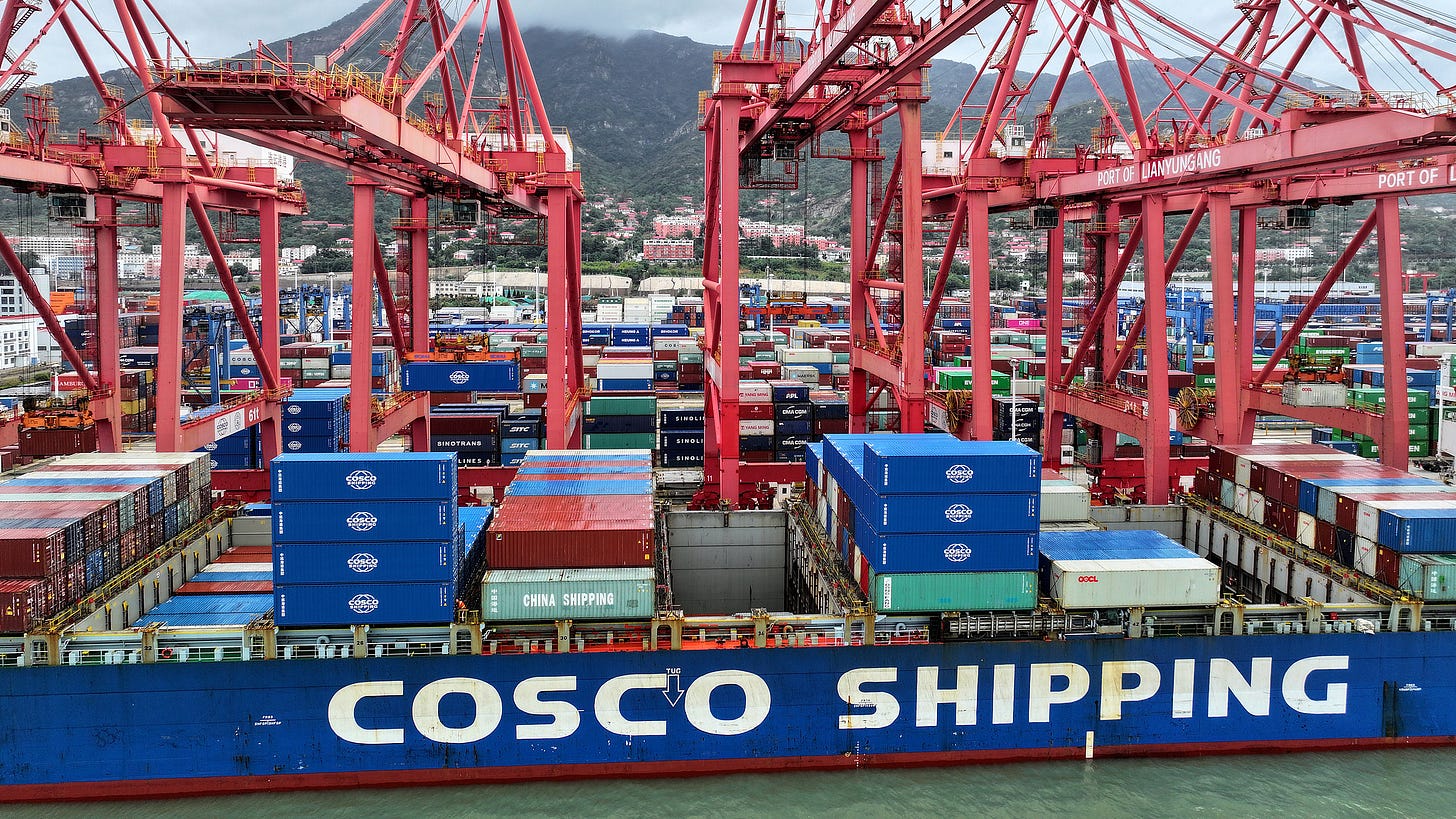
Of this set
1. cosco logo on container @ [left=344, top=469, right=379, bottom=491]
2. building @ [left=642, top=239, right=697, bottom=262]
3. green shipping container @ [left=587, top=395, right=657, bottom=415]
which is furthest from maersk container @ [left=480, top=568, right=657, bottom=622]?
building @ [left=642, top=239, right=697, bottom=262]

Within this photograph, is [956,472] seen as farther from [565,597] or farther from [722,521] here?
[722,521]

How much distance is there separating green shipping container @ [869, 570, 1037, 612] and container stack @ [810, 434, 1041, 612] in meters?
0.02

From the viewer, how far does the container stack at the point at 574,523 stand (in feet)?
72.3

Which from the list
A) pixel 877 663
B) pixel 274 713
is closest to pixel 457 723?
pixel 274 713

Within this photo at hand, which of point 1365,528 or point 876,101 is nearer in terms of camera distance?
point 1365,528

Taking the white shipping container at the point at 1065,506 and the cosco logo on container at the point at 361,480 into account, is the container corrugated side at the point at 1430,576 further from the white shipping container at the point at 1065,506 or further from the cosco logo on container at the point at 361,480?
the cosco logo on container at the point at 361,480

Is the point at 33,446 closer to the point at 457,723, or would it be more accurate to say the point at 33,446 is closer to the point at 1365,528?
the point at 457,723

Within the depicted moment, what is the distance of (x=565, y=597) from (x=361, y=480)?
457cm

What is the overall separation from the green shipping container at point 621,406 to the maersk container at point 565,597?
19.2m

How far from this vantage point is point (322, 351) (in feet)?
224

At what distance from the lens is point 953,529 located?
21.6 meters

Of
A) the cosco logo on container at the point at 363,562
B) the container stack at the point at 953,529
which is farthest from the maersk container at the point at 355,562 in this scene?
the container stack at the point at 953,529

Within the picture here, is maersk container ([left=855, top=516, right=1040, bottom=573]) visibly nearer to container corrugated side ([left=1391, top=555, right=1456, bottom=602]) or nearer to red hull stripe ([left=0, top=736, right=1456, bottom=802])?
red hull stripe ([left=0, top=736, right=1456, bottom=802])

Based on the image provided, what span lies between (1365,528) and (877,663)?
11826 mm
